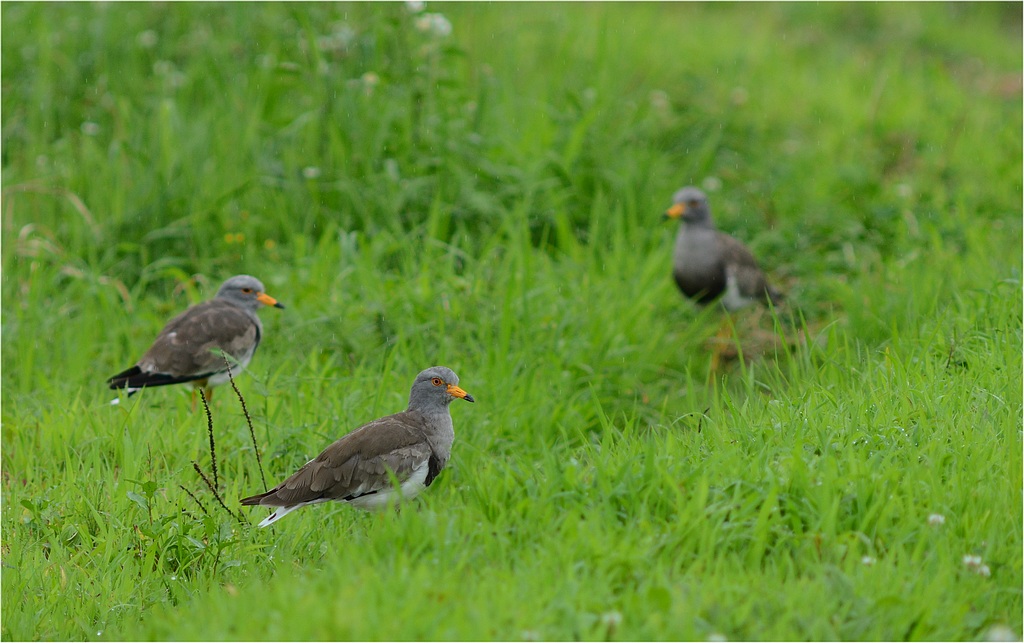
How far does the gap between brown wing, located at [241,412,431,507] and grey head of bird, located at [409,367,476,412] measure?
1.02 ft

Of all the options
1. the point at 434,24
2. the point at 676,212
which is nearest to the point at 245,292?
the point at 434,24

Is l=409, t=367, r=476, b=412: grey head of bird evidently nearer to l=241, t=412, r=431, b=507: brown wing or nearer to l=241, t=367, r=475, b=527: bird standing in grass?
l=241, t=367, r=475, b=527: bird standing in grass

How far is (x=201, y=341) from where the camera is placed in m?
6.83

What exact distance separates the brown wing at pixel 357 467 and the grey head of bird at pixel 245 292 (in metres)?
2.24

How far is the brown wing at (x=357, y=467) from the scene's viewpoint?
17.3 feet

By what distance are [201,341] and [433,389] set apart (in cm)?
183

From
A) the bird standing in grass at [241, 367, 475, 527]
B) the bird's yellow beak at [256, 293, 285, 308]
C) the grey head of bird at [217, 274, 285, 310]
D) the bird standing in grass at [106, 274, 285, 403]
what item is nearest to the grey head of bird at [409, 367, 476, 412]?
the bird standing in grass at [241, 367, 475, 527]

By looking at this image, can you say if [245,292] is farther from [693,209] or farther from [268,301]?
[693,209]

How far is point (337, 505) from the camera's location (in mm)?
5758

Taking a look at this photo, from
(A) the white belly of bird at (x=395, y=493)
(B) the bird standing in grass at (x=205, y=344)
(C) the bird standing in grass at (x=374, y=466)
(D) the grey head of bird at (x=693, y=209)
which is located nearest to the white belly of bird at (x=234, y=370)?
(B) the bird standing in grass at (x=205, y=344)

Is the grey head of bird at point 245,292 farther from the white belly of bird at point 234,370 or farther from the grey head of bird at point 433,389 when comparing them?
the grey head of bird at point 433,389

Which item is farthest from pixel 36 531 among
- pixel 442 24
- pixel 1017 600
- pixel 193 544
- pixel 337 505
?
pixel 442 24

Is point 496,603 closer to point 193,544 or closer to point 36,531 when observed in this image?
point 193,544

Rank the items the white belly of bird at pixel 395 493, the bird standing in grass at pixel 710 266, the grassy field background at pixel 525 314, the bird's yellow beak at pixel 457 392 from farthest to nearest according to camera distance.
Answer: the bird standing in grass at pixel 710 266, the bird's yellow beak at pixel 457 392, the white belly of bird at pixel 395 493, the grassy field background at pixel 525 314
